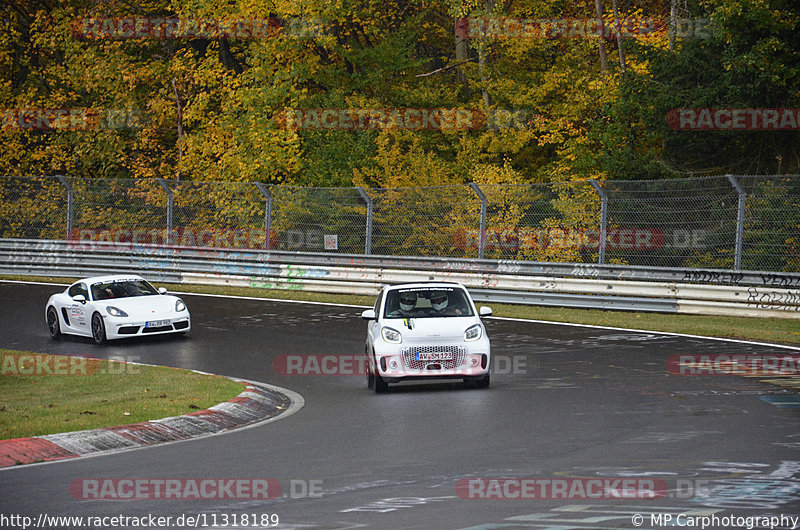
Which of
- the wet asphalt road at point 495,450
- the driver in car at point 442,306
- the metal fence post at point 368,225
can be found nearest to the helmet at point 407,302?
the driver in car at point 442,306

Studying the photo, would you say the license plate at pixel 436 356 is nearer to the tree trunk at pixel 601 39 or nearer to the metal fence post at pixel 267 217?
the metal fence post at pixel 267 217

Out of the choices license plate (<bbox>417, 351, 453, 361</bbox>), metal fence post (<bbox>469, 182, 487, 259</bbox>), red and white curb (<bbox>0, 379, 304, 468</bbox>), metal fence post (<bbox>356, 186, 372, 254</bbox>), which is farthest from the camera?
metal fence post (<bbox>356, 186, 372, 254</bbox>)

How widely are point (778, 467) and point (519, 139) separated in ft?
101

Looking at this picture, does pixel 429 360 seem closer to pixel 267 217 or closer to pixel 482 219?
pixel 482 219

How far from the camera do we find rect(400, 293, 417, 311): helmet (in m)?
14.9

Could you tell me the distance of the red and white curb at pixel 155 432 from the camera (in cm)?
1001

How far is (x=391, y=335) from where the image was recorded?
1421 centimetres

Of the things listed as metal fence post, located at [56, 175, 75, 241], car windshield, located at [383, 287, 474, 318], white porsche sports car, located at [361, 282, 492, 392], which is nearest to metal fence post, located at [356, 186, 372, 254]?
metal fence post, located at [56, 175, 75, 241]

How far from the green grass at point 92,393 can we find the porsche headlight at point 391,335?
195 cm

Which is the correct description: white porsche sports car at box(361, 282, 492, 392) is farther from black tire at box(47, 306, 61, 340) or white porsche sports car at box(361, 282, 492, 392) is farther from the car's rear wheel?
black tire at box(47, 306, 61, 340)

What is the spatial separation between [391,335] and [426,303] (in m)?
1.53

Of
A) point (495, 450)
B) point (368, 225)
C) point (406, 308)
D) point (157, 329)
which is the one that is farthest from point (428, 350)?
point (368, 225)

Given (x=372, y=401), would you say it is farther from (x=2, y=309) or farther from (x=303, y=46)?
(x=303, y=46)

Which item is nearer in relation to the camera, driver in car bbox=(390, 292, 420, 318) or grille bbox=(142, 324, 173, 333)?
driver in car bbox=(390, 292, 420, 318)
